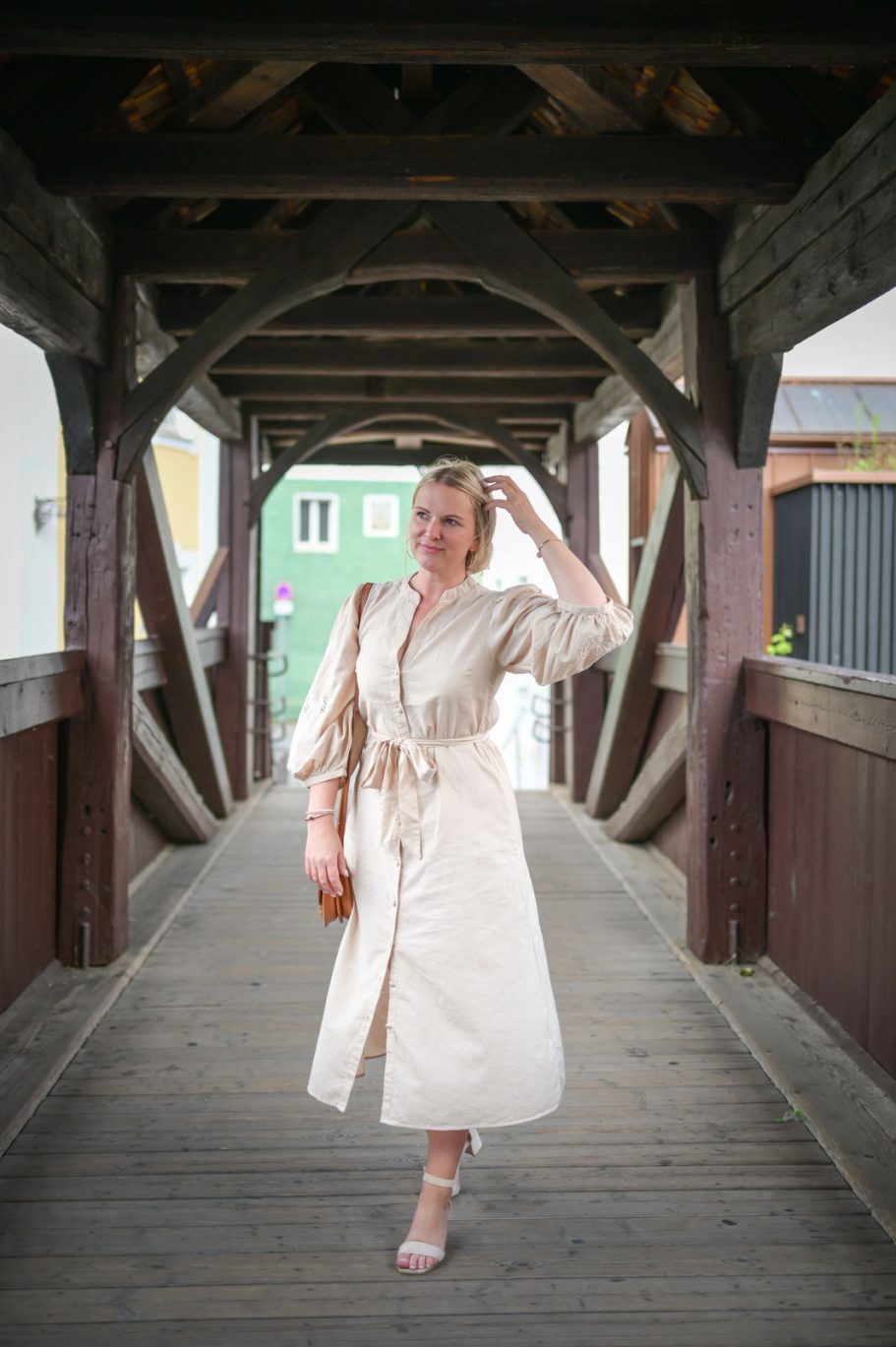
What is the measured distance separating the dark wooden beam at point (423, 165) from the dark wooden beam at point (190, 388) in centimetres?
96

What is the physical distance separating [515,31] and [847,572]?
212 inches

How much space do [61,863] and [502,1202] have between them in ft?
7.92

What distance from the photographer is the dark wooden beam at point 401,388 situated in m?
7.34

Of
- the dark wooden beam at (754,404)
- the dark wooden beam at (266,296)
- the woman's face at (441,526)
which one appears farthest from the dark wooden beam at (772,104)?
the woman's face at (441,526)

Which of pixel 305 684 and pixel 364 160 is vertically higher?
pixel 364 160

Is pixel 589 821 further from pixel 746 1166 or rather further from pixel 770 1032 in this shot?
pixel 746 1166

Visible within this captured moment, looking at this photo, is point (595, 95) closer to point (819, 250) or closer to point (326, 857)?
point (819, 250)

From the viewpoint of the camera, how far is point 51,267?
383cm

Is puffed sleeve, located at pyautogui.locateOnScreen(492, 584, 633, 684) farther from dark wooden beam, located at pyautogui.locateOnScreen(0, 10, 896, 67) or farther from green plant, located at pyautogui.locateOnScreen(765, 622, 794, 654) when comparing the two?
green plant, located at pyautogui.locateOnScreen(765, 622, 794, 654)

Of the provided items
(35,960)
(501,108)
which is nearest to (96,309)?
(501,108)

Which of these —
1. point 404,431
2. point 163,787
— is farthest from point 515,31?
point 404,431

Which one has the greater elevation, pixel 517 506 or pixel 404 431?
pixel 404 431

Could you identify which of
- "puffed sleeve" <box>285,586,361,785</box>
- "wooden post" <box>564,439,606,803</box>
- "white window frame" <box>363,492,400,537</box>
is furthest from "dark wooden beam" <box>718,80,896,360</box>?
"white window frame" <box>363,492,400,537</box>

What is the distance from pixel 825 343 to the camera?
12.6 metres
